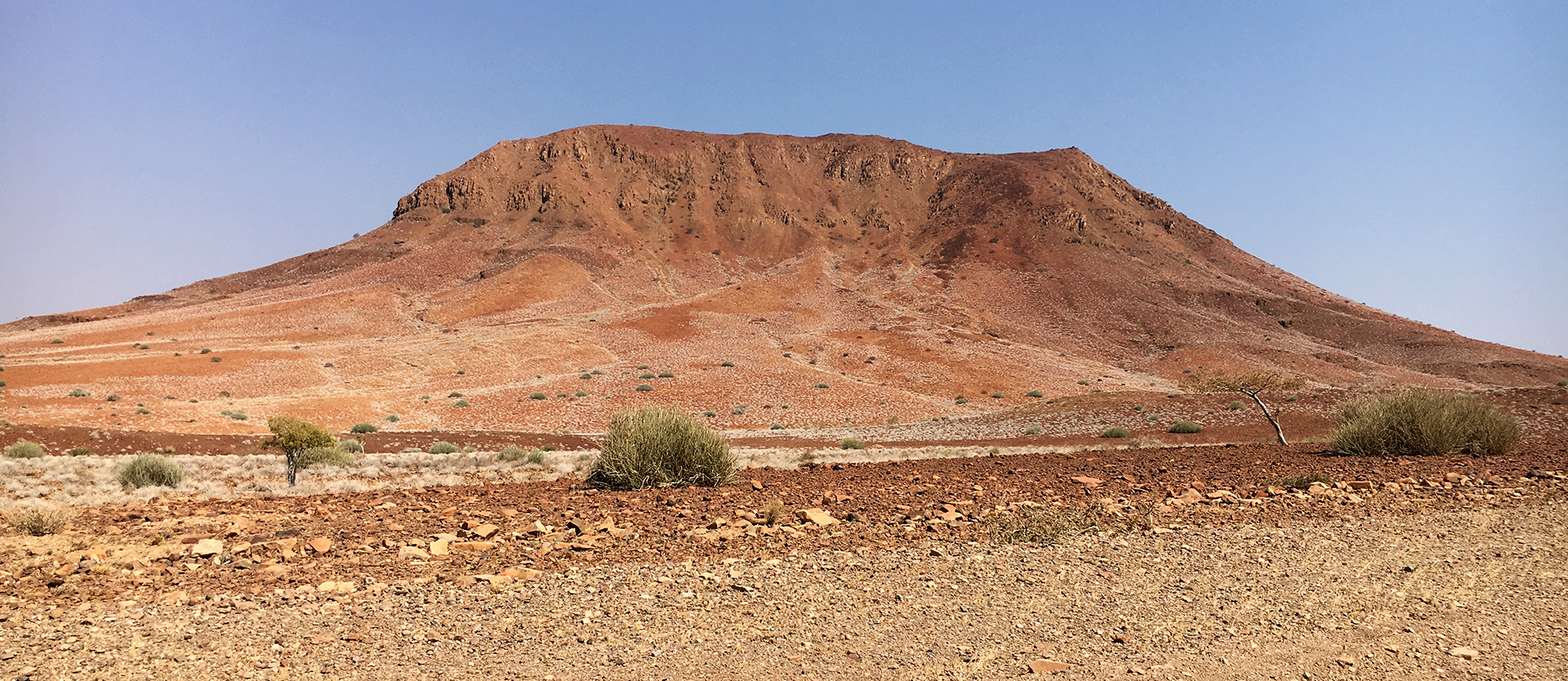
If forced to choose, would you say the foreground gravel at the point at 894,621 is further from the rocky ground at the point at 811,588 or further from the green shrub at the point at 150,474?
the green shrub at the point at 150,474

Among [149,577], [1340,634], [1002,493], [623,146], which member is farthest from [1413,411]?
[623,146]

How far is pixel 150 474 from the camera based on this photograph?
13.3 metres

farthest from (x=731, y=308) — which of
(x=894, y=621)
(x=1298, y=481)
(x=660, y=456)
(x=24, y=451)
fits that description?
(x=894, y=621)

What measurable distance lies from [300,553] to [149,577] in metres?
1.03

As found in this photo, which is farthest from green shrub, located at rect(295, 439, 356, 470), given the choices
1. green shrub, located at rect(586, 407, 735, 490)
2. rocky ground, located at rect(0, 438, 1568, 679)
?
green shrub, located at rect(586, 407, 735, 490)

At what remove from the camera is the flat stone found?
263 inches

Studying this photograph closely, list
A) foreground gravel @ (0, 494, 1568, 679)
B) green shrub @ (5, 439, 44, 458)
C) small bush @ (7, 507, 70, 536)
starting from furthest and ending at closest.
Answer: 1. green shrub @ (5, 439, 44, 458)
2. small bush @ (7, 507, 70, 536)
3. foreground gravel @ (0, 494, 1568, 679)

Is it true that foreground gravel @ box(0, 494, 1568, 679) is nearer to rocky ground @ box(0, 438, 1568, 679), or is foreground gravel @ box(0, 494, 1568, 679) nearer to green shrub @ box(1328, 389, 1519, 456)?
rocky ground @ box(0, 438, 1568, 679)

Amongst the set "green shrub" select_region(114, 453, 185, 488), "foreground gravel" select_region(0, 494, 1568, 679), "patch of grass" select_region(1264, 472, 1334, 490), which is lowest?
"green shrub" select_region(114, 453, 185, 488)

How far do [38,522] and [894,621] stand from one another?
8427mm

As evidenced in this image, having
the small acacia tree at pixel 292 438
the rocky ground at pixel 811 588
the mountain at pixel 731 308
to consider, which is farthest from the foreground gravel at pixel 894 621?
the mountain at pixel 731 308

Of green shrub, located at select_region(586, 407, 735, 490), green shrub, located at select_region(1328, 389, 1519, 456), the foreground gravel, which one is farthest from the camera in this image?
green shrub, located at select_region(1328, 389, 1519, 456)

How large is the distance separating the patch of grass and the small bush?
1337 cm

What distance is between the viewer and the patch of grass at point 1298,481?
938 centimetres
